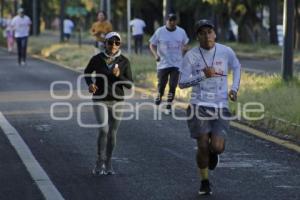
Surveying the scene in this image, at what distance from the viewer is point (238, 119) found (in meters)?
13.0

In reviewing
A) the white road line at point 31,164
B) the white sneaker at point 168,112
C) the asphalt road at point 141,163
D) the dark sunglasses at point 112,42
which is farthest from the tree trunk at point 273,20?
the dark sunglasses at point 112,42

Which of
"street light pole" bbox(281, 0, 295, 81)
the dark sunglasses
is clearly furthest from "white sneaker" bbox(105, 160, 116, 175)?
"street light pole" bbox(281, 0, 295, 81)

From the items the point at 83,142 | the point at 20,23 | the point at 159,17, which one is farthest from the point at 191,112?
the point at 159,17

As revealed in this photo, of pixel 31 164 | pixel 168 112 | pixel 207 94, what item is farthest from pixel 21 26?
pixel 207 94

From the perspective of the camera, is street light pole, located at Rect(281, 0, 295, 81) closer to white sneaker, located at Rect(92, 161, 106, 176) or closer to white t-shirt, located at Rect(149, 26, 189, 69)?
white t-shirt, located at Rect(149, 26, 189, 69)

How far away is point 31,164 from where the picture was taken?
918cm

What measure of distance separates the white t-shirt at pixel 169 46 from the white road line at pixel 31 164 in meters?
2.98

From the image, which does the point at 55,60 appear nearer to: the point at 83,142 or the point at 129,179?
the point at 83,142

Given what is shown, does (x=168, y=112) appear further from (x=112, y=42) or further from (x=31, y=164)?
(x=112, y=42)

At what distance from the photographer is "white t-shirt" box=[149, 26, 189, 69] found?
13742 mm

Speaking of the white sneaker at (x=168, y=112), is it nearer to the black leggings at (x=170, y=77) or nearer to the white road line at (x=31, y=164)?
the black leggings at (x=170, y=77)

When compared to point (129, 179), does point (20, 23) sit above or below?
above

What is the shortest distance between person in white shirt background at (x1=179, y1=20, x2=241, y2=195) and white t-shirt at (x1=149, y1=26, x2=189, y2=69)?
6.01 metres

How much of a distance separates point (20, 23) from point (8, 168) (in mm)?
17095
